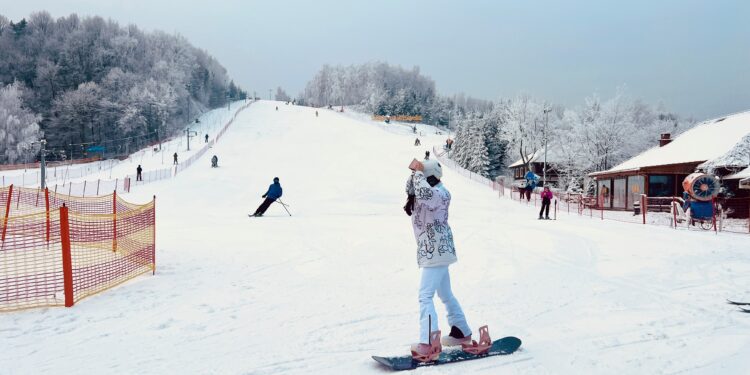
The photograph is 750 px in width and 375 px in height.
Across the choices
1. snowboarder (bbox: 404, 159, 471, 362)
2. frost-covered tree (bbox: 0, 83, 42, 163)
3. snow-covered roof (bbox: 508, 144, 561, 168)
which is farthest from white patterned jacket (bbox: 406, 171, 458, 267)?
frost-covered tree (bbox: 0, 83, 42, 163)

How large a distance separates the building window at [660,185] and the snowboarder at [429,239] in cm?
2861

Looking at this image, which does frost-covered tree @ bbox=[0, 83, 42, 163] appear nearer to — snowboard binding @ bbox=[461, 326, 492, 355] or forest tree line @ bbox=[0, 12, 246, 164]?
forest tree line @ bbox=[0, 12, 246, 164]

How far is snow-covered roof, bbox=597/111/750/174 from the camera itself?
25.4m

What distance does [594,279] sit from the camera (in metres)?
7.52

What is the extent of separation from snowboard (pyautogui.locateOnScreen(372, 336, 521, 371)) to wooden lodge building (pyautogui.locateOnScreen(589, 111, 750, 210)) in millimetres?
23047

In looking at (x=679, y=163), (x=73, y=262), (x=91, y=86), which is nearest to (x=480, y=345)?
(x=73, y=262)

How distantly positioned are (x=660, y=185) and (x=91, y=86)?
91.9 metres

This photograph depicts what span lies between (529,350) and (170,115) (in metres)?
106

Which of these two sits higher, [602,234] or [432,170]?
[432,170]

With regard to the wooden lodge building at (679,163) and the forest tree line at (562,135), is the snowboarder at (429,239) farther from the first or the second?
the forest tree line at (562,135)

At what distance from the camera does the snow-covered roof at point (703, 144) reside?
83.4 ft

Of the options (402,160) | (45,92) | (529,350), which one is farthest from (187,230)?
(45,92)

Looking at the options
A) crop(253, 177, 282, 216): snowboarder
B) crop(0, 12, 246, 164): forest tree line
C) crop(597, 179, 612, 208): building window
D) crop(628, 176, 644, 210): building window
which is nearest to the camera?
crop(253, 177, 282, 216): snowboarder

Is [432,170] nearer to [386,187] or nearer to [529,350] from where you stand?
[529,350]
